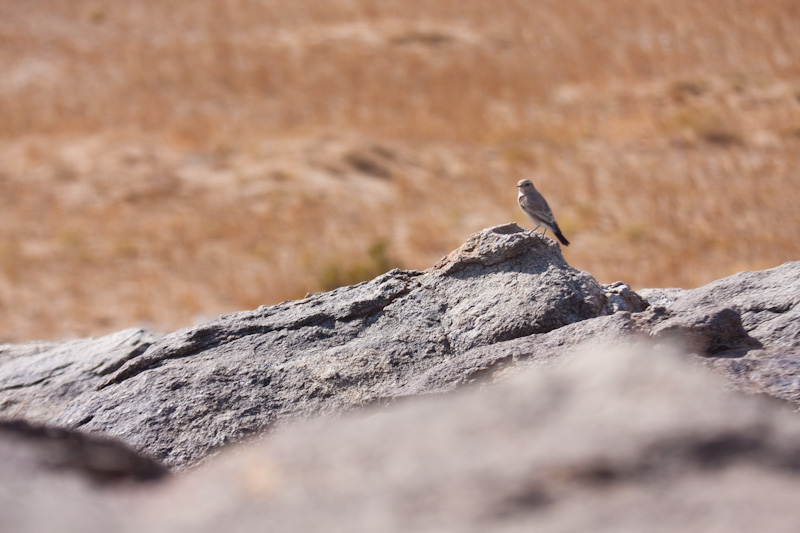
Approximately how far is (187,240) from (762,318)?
1509 centimetres

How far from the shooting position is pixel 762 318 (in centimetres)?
534

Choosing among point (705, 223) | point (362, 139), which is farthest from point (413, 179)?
point (705, 223)

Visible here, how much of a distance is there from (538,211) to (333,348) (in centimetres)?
245

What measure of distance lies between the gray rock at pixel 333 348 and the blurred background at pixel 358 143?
9.39m

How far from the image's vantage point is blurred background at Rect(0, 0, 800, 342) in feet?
54.1

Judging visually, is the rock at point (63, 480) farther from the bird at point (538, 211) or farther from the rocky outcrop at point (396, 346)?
the bird at point (538, 211)

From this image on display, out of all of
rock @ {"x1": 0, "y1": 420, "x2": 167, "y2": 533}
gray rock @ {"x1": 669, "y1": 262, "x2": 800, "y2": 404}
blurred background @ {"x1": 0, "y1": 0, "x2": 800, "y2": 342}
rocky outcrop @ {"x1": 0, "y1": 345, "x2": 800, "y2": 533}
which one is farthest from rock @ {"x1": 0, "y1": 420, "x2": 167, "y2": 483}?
blurred background @ {"x1": 0, "y1": 0, "x2": 800, "y2": 342}

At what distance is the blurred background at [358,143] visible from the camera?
16.5m

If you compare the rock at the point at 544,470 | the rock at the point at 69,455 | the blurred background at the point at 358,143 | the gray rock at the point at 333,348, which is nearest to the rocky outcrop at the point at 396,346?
the gray rock at the point at 333,348

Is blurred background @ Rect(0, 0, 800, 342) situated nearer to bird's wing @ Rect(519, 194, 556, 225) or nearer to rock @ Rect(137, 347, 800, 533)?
bird's wing @ Rect(519, 194, 556, 225)

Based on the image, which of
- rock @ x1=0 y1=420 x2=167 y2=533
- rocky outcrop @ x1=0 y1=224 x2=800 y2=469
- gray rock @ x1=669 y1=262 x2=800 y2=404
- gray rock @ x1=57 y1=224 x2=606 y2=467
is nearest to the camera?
rock @ x1=0 y1=420 x2=167 y2=533

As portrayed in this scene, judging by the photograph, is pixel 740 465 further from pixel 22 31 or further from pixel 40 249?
pixel 22 31

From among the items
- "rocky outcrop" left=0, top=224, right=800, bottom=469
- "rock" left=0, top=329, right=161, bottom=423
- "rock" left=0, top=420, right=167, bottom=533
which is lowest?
"rock" left=0, top=420, right=167, bottom=533

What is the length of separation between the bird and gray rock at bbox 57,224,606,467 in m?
0.94
